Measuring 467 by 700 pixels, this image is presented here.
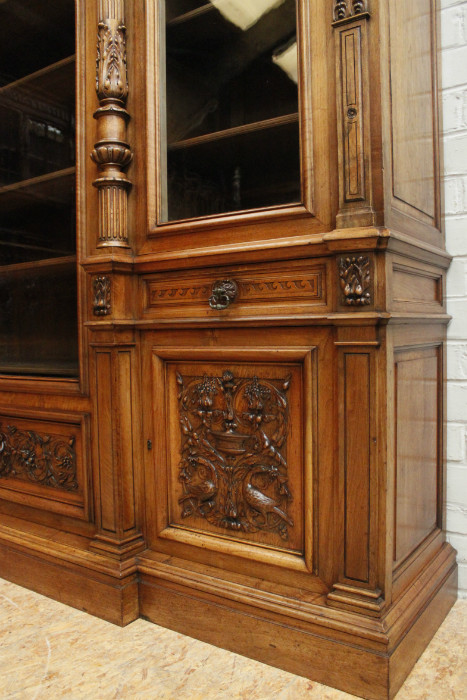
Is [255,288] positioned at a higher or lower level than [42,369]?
higher

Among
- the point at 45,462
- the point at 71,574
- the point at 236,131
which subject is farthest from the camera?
the point at 45,462

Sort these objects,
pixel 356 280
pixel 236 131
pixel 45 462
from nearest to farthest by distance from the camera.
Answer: pixel 356 280 → pixel 236 131 → pixel 45 462

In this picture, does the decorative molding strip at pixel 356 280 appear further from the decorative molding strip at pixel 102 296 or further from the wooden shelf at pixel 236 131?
the decorative molding strip at pixel 102 296

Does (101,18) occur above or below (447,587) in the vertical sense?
above

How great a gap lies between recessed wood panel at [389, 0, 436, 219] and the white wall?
0.26 ft

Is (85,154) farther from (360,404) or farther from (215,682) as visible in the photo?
(215,682)

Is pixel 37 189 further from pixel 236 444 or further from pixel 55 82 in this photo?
Answer: pixel 236 444

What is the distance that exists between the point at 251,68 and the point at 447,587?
1283 millimetres

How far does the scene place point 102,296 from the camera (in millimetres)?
1319

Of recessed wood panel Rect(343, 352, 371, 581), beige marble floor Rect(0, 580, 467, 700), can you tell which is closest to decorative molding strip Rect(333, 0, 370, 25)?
recessed wood panel Rect(343, 352, 371, 581)

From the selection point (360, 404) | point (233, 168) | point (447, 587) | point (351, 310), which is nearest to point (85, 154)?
point (233, 168)

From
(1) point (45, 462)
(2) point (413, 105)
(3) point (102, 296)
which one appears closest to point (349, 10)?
(2) point (413, 105)

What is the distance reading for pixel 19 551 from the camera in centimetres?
147

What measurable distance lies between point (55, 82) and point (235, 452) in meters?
1.14
